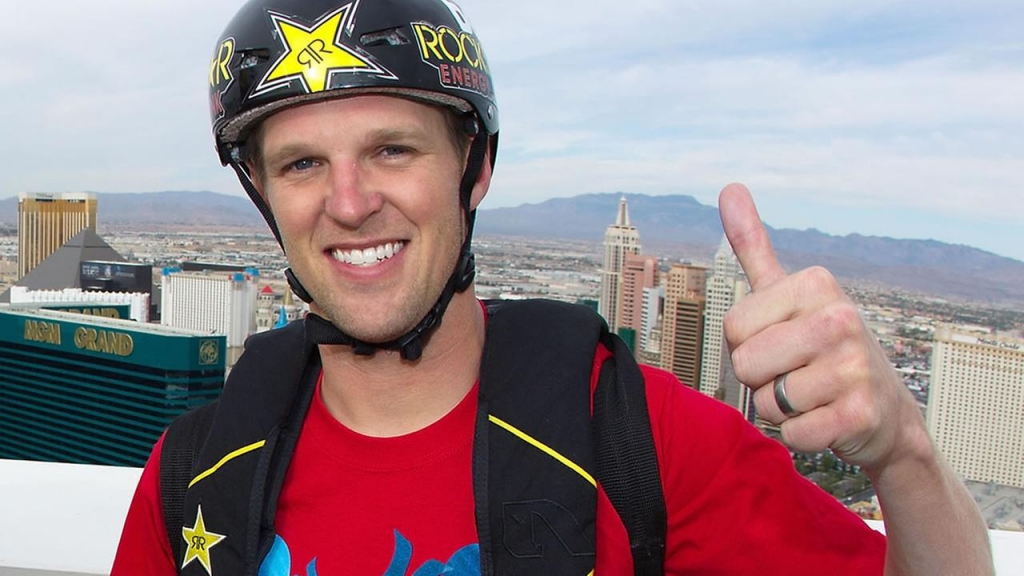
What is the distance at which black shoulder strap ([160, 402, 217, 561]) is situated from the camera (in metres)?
1.76

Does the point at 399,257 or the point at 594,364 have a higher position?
the point at 399,257

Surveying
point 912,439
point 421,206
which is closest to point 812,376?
point 912,439

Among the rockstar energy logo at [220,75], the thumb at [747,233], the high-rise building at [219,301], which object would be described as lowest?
the high-rise building at [219,301]

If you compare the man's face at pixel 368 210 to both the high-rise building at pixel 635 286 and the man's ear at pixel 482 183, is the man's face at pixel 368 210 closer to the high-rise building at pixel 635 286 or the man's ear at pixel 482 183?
the man's ear at pixel 482 183

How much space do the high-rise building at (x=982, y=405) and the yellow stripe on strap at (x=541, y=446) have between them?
83.5 feet

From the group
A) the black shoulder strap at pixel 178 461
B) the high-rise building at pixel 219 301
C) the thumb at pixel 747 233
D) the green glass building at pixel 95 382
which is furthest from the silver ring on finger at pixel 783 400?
the green glass building at pixel 95 382

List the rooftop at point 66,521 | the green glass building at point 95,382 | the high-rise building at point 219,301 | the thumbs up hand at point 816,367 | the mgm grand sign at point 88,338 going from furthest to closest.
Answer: the mgm grand sign at point 88,338
the green glass building at point 95,382
the high-rise building at point 219,301
the rooftop at point 66,521
the thumbs up hand at point 816,367

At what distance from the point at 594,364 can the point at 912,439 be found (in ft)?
2.24

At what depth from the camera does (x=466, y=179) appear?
1902 millimetres

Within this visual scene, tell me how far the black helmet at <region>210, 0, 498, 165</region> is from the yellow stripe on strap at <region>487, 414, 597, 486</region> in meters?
0.78

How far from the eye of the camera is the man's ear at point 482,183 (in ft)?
6.49

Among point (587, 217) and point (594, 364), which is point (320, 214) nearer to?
point (594, 364)

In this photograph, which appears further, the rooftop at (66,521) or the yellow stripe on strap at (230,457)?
the rooftop at (66,521)

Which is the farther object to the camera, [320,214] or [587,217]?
[587,217]
